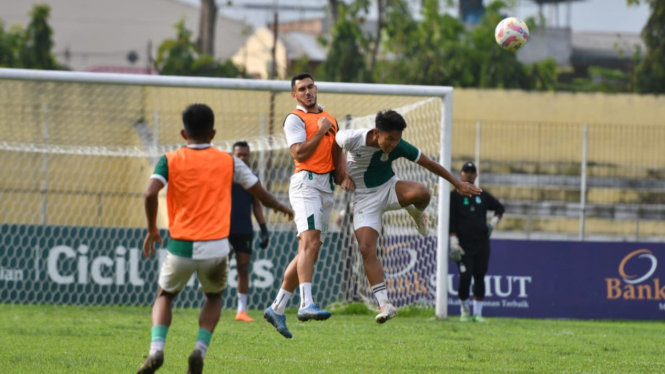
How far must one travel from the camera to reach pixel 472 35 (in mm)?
37312

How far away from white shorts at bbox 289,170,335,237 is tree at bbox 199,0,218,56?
97.7 feet

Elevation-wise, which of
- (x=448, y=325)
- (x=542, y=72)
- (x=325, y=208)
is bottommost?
(x=448, y=325)

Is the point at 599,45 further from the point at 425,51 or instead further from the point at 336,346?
the point at 336,346

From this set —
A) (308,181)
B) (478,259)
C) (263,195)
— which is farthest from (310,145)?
(478,259)

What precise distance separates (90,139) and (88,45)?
2947 centimetres

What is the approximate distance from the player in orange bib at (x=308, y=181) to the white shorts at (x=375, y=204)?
0.84ft

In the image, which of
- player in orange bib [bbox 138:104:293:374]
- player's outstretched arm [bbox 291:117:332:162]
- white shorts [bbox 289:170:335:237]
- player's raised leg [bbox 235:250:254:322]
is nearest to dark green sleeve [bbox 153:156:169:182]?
player in orange bib [bbox 138:104:293:374]

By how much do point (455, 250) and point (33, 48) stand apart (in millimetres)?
22357

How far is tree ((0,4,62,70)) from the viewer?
1213 inches

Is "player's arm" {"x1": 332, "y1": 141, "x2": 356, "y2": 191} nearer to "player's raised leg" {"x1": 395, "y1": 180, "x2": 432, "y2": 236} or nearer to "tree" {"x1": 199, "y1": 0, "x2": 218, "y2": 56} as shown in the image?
"player's raised leg" {"x1": 395, "y1": 180, "x2": 432, "y2": 236}

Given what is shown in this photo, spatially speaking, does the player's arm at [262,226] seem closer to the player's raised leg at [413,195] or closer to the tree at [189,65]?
the player's raised leg at [413,195]

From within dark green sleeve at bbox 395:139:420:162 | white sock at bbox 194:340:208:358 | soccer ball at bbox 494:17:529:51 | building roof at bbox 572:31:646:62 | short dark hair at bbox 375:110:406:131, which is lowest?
white sock at bbox 194:340:208:358

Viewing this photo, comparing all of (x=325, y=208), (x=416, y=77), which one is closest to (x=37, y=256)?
Answer: (x=325, y=208)

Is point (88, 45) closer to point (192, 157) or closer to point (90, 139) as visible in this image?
point (90, 139)
